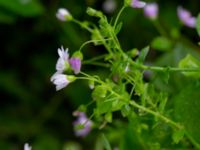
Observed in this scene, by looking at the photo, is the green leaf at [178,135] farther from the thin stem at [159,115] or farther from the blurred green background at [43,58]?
the blurred green background at [43,58]

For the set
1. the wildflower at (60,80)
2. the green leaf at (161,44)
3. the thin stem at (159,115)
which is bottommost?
the green leaf at (161,44)

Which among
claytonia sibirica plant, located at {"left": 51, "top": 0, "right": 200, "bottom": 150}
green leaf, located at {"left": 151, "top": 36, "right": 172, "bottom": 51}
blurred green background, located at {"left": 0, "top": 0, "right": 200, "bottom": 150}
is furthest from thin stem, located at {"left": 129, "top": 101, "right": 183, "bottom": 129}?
blurred green background, located at {"left": 0, "top": 0, "right": 200, "bottom": 150}

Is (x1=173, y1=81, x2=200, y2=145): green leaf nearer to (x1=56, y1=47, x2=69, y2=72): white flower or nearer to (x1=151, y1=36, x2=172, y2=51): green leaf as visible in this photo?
(x1=56, y1=47, x2=69, y2=72): white flower

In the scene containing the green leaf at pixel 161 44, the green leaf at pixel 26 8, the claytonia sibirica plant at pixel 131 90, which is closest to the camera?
the claytonia sibirica plant at pixel 131 90

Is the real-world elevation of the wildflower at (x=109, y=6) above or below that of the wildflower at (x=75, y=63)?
below

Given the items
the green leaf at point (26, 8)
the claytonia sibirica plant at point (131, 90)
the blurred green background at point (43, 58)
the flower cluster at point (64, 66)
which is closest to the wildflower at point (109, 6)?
the blurred green background at point (43, 58)

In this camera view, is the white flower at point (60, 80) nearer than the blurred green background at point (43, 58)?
Yes
